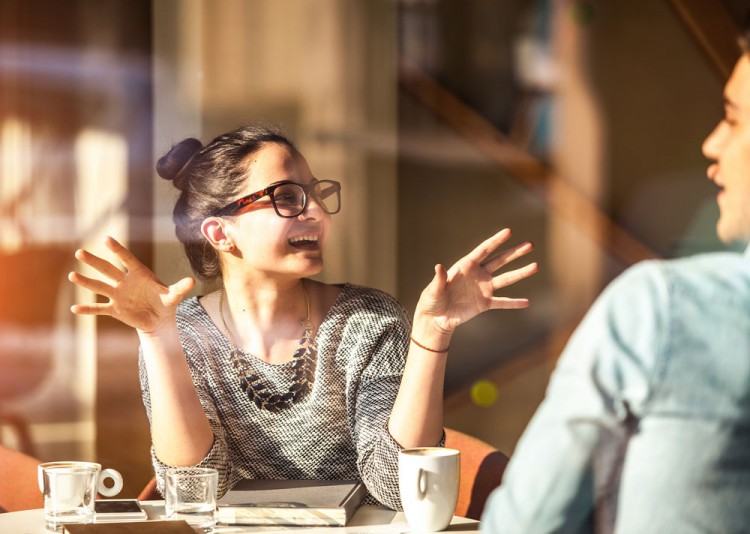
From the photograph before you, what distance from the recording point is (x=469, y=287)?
1124 mm

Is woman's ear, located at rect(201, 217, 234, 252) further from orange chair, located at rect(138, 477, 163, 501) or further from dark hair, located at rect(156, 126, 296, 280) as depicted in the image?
orange chair, located at rect(138, 477, 163, 501)

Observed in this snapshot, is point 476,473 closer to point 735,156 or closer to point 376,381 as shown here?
point 376,381

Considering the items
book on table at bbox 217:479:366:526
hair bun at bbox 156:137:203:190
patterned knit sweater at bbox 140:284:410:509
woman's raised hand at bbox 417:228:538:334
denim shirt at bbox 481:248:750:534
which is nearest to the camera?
denim shirt at bbox 481:248:750:534

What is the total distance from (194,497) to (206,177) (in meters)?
0.54

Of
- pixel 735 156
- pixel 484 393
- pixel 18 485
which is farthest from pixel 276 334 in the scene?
pixel 484 393

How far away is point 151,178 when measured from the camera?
1.96 m

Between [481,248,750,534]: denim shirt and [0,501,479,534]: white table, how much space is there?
1.52 ft

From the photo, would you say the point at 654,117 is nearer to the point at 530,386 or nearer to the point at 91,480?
the point at 530,386

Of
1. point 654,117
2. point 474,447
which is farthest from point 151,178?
point 654,117

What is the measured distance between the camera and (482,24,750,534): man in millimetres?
500

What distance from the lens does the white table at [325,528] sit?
0.96m

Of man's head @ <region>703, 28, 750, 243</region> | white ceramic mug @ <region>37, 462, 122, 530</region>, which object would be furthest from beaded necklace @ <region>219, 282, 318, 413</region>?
man's head @ <region>703, 28, 750, 243</region>

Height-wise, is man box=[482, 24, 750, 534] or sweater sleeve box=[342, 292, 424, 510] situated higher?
man box=[482, 24, 750, 534]

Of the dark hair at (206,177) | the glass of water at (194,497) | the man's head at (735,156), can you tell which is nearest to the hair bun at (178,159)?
the dark hair at (206,177)
